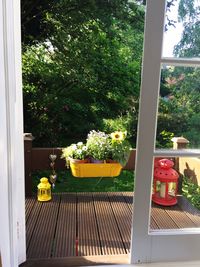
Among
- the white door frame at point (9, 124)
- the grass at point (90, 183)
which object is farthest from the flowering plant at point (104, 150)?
the white door frame at point (9, 124)

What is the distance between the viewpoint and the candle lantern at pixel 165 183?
1347mm

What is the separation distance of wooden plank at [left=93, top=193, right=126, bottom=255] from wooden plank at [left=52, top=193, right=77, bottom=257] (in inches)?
7.3

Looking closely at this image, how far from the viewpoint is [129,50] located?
4016 mm

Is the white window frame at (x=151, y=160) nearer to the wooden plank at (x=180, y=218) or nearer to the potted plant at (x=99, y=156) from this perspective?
the wooden plank at (x=180, y=218)

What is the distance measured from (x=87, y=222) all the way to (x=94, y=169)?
80 cm

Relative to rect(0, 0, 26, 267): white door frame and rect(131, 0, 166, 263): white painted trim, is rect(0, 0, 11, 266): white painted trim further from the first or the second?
rect(131, 0, 166, 263): white painted trim

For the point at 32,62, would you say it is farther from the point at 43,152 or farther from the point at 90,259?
the point at 90,259

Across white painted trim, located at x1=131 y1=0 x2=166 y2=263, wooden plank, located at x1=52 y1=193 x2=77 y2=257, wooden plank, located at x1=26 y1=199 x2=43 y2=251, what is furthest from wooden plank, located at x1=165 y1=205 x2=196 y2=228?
wooden plank, located at x1=26 y1=199 x2=43 y2=251

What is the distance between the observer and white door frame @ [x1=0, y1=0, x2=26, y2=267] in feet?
3.60

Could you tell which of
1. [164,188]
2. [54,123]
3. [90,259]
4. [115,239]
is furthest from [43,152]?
[164,188]

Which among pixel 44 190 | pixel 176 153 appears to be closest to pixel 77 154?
pixel 44 190

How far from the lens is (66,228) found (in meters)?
2.04

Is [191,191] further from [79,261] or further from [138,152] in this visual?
[79,261]

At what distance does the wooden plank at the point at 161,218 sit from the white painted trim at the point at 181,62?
0.66 meters
